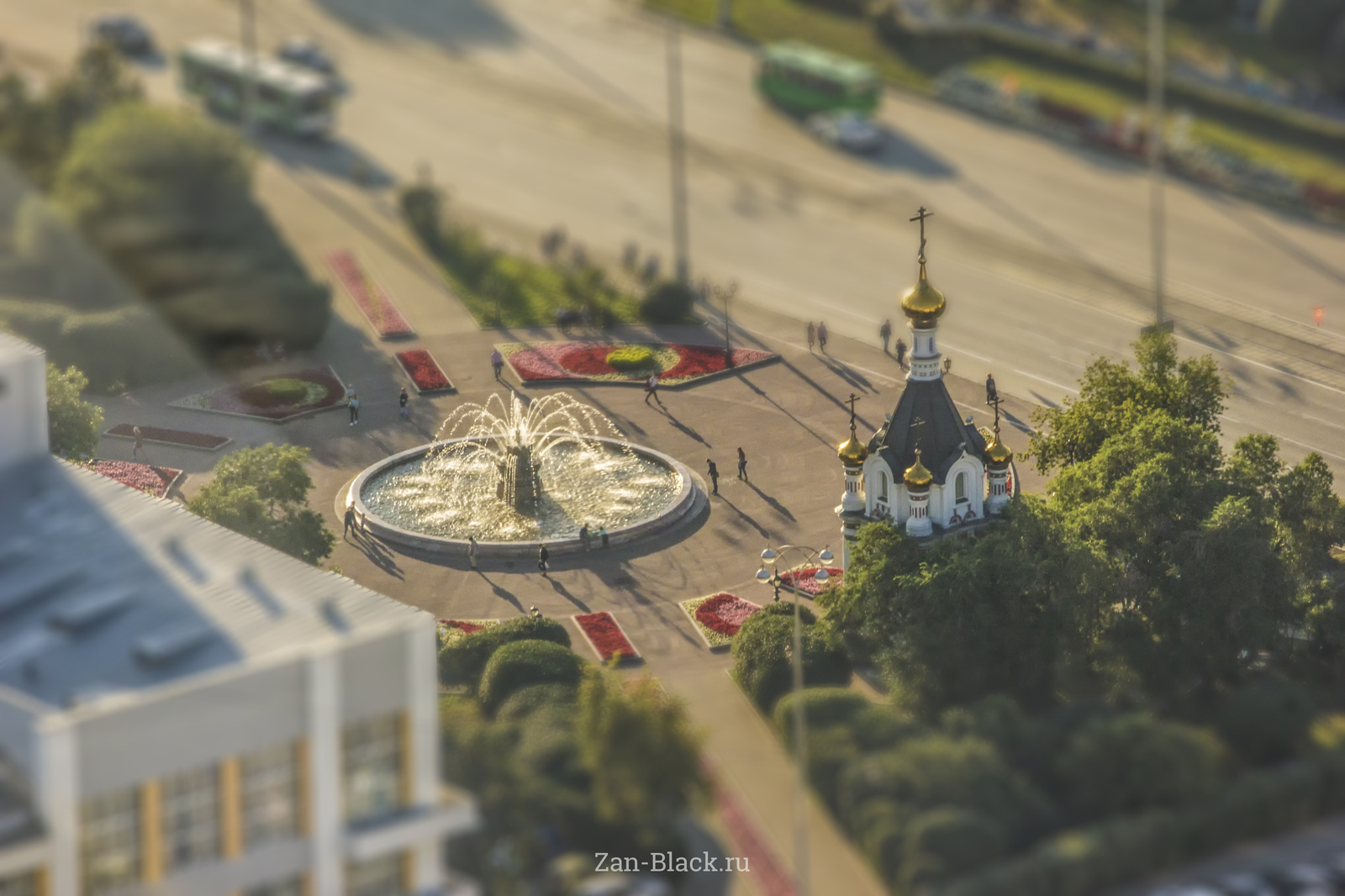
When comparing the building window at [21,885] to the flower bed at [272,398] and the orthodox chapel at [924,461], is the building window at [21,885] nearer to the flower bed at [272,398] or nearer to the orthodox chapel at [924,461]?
the orthodox chapel at [924,461]

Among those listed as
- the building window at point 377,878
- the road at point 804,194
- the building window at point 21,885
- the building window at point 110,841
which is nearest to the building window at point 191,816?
the building window at point 110,841

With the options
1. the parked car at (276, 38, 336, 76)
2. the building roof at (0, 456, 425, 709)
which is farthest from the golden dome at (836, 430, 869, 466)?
the parked car at (276, 38, 336, 76)

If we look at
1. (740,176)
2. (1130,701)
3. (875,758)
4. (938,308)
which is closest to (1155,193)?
(740,176)

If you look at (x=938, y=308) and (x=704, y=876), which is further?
(x=938, y=308)

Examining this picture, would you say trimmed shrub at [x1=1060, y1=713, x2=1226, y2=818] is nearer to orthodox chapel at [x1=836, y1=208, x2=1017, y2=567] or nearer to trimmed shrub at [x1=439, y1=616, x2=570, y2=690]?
orthodox chapel at [x1=836, y1=208, x2=1017, y2=567]

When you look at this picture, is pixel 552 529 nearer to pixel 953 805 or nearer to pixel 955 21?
pixel 953 805

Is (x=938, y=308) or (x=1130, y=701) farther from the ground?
(x=938, y=308)
